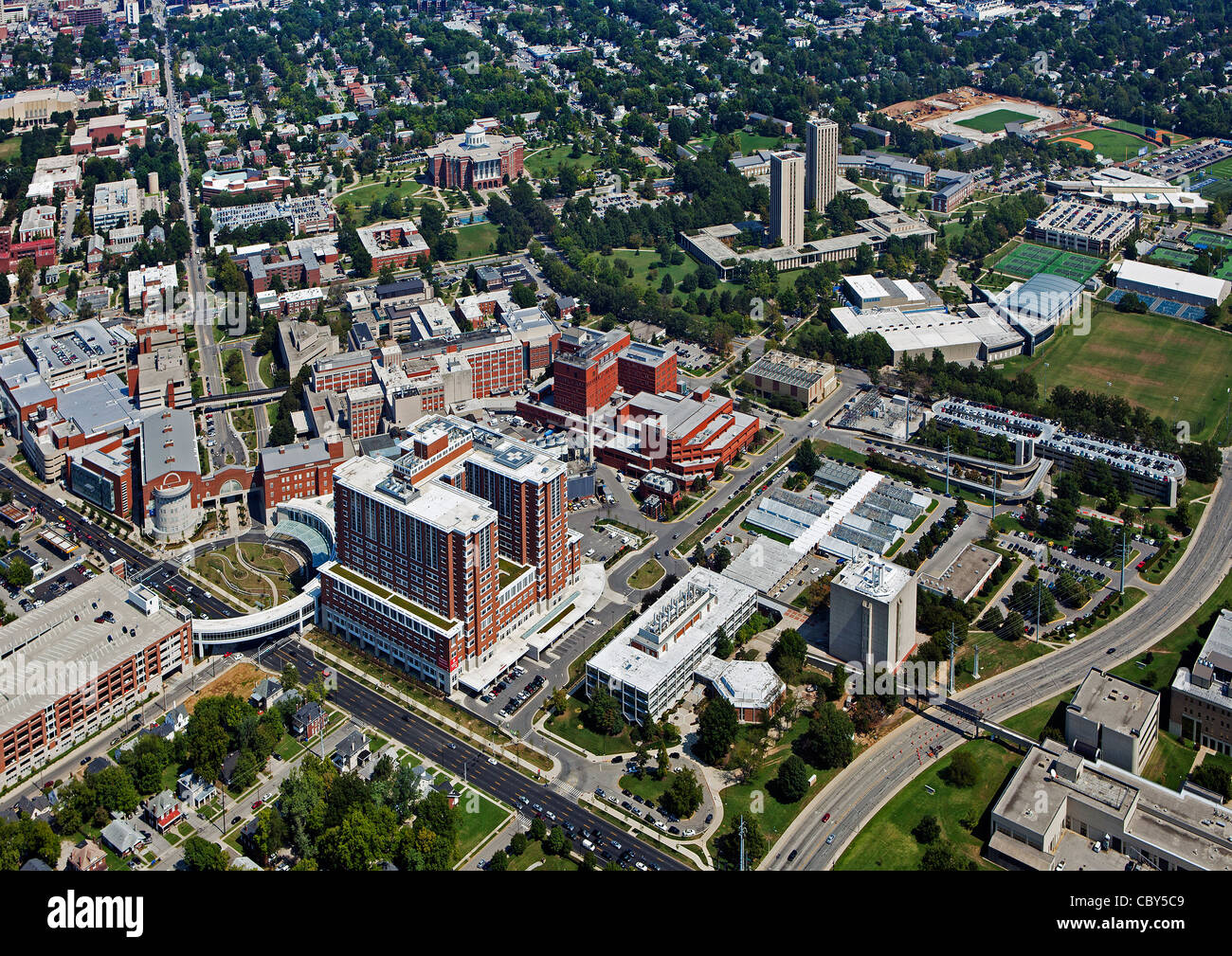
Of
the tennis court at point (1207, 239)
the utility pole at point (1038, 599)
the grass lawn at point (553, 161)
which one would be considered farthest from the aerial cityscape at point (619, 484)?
the grass lawn at point (553, 161)

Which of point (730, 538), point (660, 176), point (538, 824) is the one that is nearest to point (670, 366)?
point (730, 538)

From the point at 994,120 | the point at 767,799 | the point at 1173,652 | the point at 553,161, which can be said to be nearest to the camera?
the point at 767,799

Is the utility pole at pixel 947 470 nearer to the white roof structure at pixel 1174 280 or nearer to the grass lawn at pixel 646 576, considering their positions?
the grass lawn at pixel 646 576

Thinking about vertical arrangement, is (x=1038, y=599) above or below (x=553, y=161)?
below

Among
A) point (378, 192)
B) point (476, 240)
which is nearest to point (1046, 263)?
point (476, 240)

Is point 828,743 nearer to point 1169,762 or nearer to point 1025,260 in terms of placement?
point 1169,762

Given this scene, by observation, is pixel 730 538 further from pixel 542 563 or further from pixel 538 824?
pixel 538 824

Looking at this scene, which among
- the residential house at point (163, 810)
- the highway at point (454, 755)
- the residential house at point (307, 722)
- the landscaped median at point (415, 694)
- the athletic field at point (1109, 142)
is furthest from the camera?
the athletic field at point (1109, 142)
